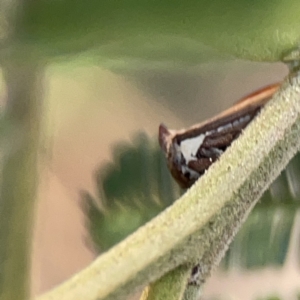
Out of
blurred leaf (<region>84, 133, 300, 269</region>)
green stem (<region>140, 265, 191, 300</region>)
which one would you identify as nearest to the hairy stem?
green stem (<region>140, 265, 191, 300</region>)

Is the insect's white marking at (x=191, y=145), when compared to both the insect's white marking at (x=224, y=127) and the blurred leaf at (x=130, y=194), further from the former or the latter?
the blurred leaf at (x=130, y=194)

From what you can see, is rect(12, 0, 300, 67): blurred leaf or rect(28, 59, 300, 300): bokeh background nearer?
rect(12, 0, 300, 67): blurred leaf

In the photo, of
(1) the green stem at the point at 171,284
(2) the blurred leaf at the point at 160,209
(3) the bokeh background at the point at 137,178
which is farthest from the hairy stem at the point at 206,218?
(2) the blurred leaf at the point at 160,209

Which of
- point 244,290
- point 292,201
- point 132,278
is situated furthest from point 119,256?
point 244,290

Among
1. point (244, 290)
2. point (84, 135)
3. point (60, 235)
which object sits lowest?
point (244, 290)

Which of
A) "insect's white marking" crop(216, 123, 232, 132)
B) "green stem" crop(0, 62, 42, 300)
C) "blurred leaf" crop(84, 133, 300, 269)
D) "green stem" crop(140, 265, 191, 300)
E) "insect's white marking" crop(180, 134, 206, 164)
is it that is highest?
"green stem" crop(0, 62, 42, 300)

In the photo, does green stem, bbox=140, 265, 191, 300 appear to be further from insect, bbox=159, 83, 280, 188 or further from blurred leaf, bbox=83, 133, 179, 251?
blurred leaf, bbox=83, 133, 179, 251

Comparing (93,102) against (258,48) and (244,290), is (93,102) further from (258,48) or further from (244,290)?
(258,48)
